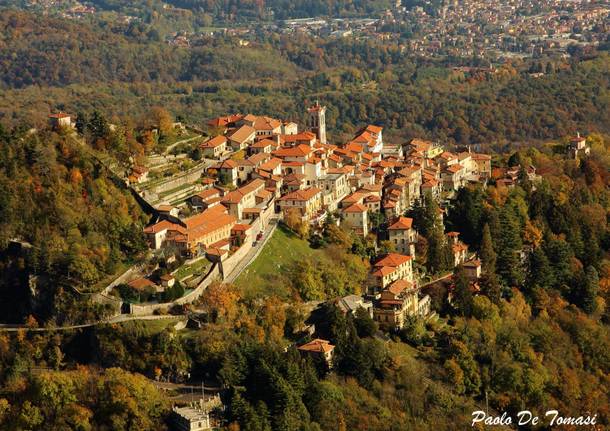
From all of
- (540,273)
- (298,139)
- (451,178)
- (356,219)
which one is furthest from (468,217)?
(298,139)

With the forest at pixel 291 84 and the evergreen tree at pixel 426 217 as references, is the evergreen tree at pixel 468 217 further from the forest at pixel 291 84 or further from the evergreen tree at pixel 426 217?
the forest at pixel 291 84

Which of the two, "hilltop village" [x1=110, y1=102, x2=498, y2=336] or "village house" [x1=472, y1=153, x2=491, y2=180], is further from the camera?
"village house" [x1=472, y1=153, x2=491, y2=180]

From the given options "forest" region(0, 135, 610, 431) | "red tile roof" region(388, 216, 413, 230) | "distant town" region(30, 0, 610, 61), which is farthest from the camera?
"distant town" region(30, 0, 610, 61)

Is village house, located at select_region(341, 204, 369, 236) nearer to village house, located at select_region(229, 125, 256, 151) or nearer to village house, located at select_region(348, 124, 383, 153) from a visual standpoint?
village house, located at select_region(229, 125, 256, 151)

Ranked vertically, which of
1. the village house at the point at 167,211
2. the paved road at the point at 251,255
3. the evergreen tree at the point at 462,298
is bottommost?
the evergreen tree at the point at 462,298

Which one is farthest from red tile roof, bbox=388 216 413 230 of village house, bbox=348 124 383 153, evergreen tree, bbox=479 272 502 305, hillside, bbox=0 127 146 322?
hillside, bbox=0 127 146 322

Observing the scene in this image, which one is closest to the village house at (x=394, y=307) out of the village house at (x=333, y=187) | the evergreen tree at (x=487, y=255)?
the evergreen tree at (x=487, y=255)
